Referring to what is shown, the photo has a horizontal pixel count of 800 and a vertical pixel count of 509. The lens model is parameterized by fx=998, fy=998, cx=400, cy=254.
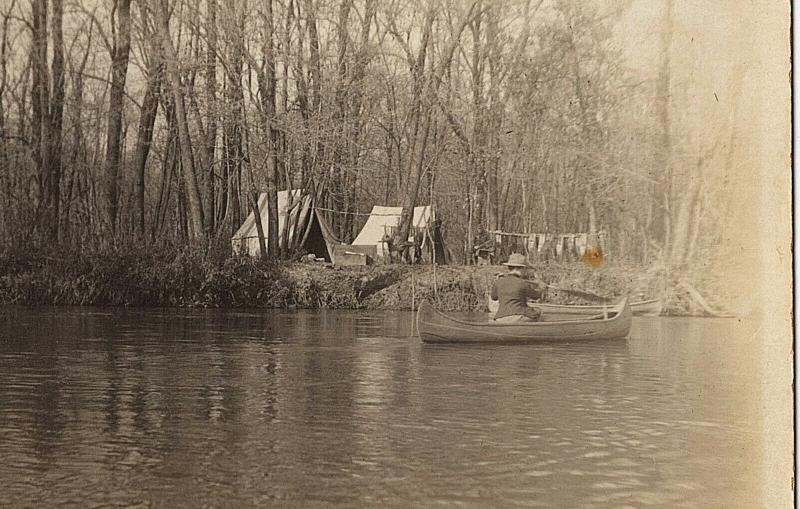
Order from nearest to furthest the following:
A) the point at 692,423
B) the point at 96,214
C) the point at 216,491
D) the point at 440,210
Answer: the point at 216,491 → the point at 692,423 → the point at 440,210 → the point at 96,214

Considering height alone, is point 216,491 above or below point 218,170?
below

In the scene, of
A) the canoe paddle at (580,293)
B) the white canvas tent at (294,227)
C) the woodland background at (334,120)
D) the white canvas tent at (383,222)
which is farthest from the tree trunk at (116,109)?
the canoe paddle at (580,293)

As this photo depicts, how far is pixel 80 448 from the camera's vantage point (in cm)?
576

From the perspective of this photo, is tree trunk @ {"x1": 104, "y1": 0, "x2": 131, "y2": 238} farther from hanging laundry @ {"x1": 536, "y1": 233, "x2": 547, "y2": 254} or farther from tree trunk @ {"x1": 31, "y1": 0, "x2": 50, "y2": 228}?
hanging laundry @ {"x1": 536, "y1": 233, "x2": 547, "y2": 254}

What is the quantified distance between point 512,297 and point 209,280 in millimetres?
4598

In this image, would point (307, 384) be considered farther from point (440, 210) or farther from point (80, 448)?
point (440, 210)

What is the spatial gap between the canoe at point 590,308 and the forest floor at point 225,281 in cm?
16

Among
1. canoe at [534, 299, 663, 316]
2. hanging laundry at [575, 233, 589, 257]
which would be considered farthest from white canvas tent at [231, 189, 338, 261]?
hanging laundry at [575, 233, 589, 257]

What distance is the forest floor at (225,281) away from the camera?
13.2 meters

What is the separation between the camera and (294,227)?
13.0 metres

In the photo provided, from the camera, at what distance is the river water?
5.05 meters

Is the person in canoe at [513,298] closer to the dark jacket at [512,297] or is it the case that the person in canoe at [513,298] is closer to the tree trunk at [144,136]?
the dark jacket at [512,297]

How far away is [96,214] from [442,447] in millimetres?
8845

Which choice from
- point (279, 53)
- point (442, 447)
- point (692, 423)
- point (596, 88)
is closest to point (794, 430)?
point (692, 423)
